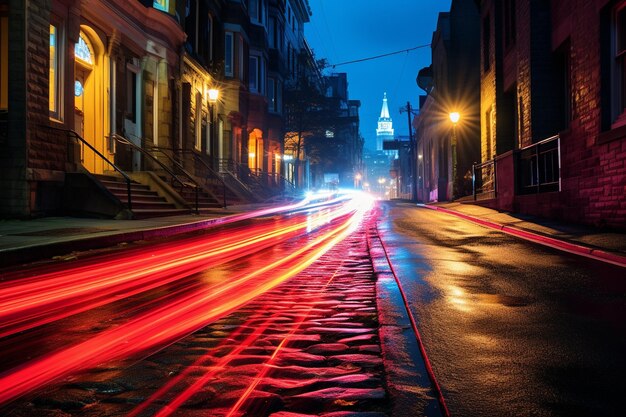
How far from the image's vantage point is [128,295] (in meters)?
5.82

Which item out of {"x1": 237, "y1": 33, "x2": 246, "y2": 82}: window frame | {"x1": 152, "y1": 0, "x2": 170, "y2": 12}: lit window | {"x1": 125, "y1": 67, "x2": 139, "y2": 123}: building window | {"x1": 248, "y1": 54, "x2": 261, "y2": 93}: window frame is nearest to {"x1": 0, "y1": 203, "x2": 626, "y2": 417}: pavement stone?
{"x1": 125, "y1": 67, "x2": 139, "y2": 123}: building window

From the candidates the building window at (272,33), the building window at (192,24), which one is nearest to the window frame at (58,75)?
the building window at (192,24)

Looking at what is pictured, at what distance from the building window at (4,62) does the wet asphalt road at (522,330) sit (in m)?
10.5

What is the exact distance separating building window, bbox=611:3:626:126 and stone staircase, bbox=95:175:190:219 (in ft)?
39.5

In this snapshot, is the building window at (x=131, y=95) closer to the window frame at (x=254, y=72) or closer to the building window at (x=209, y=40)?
the building window at (x=209, y=40)

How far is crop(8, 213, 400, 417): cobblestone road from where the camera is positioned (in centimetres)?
272

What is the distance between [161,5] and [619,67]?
56.9 ft

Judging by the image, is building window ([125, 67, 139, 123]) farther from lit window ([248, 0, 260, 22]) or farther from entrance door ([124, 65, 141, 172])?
lit window ([248, 0, 260, 22])

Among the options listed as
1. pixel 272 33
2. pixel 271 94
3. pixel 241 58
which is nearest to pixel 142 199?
pixel 241 58

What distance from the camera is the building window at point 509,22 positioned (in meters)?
20.7

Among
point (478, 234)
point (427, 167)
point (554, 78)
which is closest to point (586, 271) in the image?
point (478, 234)

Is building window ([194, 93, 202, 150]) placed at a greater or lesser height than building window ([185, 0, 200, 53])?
lesser

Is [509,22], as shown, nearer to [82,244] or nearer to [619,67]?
[619,67]

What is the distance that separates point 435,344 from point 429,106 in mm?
37981
